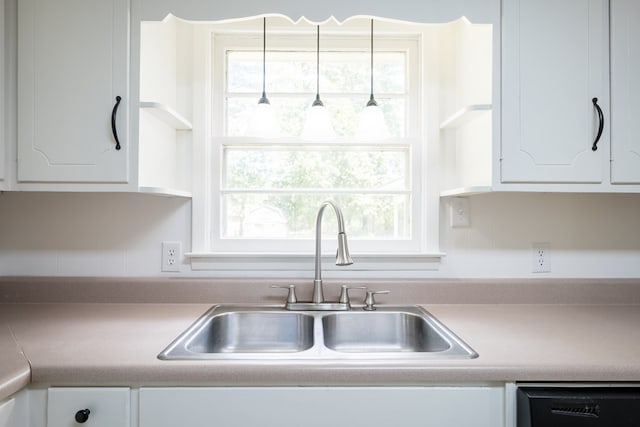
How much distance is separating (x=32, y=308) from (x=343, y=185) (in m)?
1.25

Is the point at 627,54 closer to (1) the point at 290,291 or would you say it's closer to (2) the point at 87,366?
(1) the point at 290,291

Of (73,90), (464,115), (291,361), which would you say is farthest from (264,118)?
(291,361)

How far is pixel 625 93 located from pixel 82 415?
177 cm

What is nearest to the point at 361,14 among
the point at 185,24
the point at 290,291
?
the point at 185,24

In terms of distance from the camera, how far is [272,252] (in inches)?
60.3

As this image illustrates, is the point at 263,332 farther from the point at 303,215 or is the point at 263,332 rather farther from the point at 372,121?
the point at 372,121

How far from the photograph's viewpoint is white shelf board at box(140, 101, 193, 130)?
3.91 ft

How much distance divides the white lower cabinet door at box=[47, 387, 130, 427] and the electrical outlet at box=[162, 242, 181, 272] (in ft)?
2.21

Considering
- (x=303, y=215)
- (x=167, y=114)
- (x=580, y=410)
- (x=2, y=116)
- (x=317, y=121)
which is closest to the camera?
(x=580, y=410)

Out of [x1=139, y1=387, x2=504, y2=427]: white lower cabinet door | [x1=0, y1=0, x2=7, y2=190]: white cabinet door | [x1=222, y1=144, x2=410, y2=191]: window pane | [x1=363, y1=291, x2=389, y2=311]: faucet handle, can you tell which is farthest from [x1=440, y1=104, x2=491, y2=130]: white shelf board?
[x1=0, y1=0, x2=7, y2=190]: white cabinet door

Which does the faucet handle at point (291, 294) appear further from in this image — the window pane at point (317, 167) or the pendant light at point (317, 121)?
the pendant light at point (317, 121)

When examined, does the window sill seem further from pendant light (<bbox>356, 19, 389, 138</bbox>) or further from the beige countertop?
pendant light (<bbox>356, 19, 389, 138</bbox>)

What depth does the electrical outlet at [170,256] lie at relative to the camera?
1494mm

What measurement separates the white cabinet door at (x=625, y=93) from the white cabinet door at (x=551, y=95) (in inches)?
1.2
